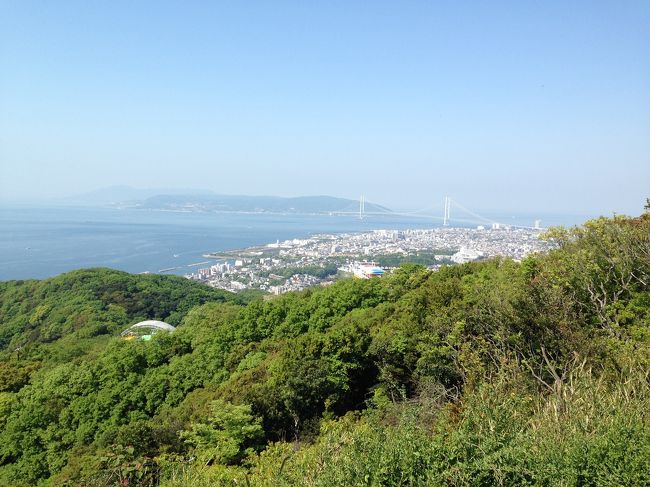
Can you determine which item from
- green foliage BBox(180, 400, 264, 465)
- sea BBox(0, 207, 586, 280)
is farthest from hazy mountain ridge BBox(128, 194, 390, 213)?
green foliage BBox(180, 400, 264, 465)

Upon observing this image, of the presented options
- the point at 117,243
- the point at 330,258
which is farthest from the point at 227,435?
the point at 117,243

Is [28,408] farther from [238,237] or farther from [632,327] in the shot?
[238,237]

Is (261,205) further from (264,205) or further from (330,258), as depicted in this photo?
(330,258)

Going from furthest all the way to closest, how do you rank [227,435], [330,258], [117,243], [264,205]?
[264,205]
[117,243]
[330,258]
[227,435]

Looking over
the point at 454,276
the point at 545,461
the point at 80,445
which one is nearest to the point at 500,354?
the point at 545,461

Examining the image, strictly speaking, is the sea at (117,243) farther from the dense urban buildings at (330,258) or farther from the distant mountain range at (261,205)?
the distant mountain range at (261,205)

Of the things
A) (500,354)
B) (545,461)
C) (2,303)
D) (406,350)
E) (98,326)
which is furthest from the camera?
(2,303)

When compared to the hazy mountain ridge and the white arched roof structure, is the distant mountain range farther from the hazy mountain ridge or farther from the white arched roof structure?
the white arched roof structure

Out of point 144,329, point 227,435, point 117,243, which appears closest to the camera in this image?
point 227,435

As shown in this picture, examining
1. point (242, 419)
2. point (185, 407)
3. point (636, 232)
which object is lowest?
point (185, 407)
